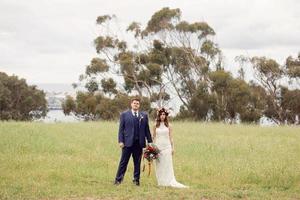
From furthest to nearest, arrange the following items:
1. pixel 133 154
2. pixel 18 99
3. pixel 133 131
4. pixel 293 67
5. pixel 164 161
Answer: pixel 18 99 < pixel 293 67 < pixel 164 161 < pixel 133 154 < pixel 133 131

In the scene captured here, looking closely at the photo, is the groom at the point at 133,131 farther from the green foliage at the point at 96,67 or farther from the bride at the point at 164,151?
the green foliage at the point at 96,67

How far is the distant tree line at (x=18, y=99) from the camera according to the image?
181ft

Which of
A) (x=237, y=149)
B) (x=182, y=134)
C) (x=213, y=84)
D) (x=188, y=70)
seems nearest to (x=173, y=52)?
(x=188, y=70)

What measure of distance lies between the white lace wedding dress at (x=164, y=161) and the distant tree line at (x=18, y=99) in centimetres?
4210

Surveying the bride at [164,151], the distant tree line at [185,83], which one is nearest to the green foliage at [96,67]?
the distant tree line at [185,83]

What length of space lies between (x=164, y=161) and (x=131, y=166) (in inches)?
148

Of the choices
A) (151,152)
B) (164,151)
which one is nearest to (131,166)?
(164,151)

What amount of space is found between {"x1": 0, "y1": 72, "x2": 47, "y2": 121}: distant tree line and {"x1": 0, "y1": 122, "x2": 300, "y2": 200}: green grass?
2715cm

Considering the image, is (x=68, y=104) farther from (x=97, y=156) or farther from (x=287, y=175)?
(x=287, y=175)

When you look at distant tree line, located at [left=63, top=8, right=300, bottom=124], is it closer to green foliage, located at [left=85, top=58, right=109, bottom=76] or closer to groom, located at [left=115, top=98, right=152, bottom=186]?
green foliage, located at [left=85, top=58, right=109, bottom=76]

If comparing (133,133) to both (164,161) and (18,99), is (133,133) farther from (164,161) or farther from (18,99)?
(18,99)

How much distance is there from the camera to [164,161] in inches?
577

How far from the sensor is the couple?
14.1 meters

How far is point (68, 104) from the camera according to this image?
53125mm
